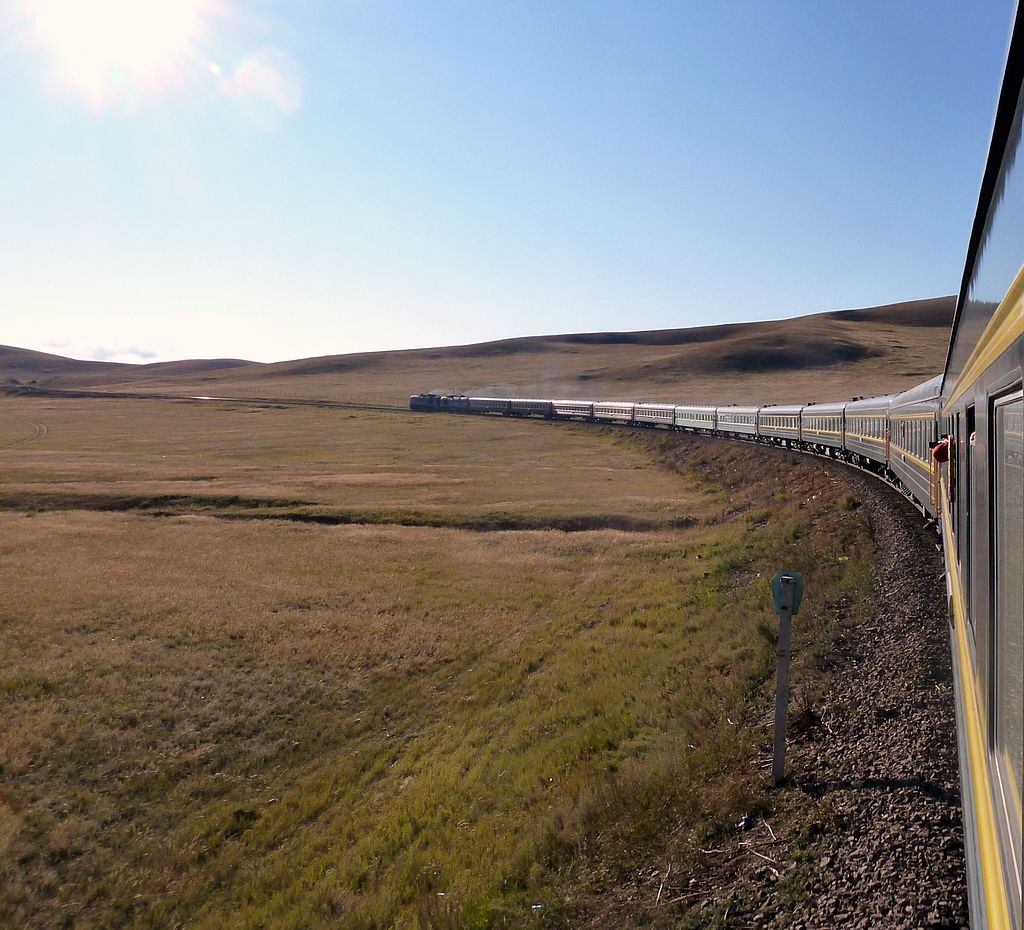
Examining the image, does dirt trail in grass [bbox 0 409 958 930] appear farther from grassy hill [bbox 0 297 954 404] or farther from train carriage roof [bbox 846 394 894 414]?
grassy hill [bbox 0 297 954 404]

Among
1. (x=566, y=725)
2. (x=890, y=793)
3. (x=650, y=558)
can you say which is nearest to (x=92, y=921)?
(x=566, y=725)

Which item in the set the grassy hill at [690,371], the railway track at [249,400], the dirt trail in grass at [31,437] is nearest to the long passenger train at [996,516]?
the dirt trail in grass at [31,437]

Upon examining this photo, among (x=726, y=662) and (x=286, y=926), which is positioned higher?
(x=726, y=662)

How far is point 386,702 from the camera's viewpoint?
14.7 meters

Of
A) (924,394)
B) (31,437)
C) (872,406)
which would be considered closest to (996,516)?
(924,394)

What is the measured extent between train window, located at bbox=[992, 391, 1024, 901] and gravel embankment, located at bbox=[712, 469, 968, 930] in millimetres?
3129

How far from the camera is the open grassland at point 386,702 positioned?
8562 millimetres

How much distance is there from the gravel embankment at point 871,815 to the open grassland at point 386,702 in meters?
0.59

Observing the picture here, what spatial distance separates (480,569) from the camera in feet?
78.7

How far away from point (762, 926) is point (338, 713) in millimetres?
9963

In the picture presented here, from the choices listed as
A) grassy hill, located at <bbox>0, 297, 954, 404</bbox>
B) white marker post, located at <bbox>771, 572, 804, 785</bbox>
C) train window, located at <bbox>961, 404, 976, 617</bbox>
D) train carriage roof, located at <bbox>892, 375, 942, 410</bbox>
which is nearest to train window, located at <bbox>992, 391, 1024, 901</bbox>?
train window, located at <bbox>961, 404, 976, 617</bbox>

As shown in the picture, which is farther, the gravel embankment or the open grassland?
the open grassland

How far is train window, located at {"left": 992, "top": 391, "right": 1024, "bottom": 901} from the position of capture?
7.96 ft

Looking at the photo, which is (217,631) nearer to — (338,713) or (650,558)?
(338,713)
